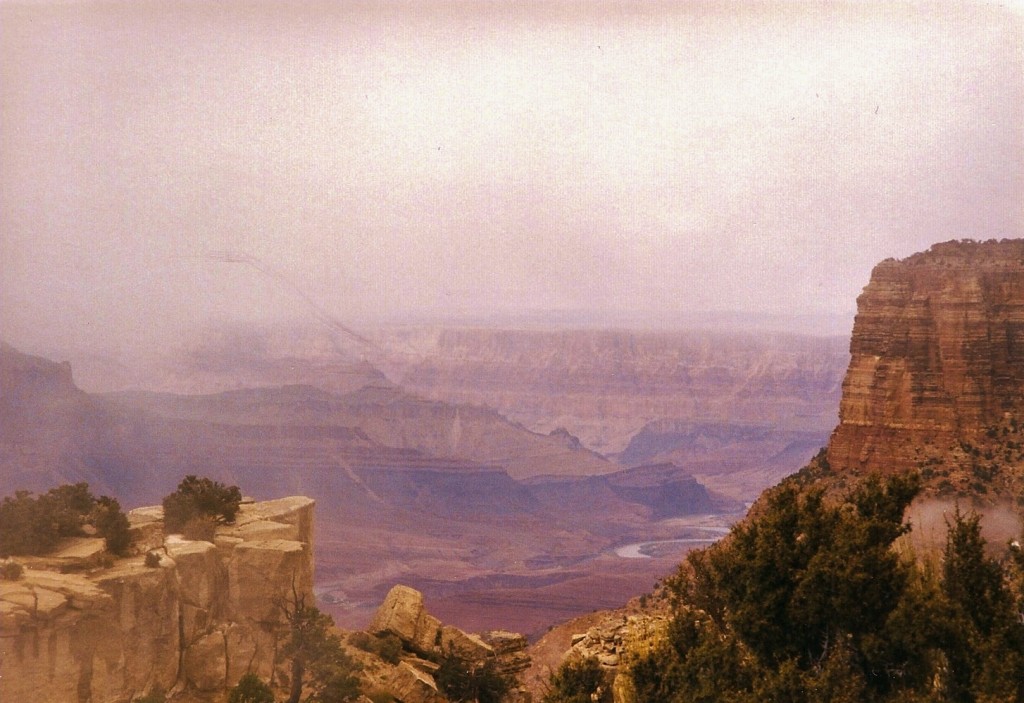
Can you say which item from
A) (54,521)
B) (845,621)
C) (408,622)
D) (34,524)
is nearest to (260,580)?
(54,521)

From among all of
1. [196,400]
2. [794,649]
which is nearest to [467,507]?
[196,400]

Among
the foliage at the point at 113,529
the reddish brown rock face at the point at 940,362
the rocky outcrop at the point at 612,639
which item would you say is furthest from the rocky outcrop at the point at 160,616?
the reddish brown rock face at the point at 940,362

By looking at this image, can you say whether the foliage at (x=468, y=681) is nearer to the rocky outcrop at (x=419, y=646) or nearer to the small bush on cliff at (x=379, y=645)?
the rocky outcrop at (x=419, y=646)

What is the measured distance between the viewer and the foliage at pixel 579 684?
17.2 meters

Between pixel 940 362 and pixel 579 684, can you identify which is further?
pixel 940 362

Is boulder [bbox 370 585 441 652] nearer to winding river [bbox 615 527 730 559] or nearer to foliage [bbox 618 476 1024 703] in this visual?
foliage [bbox 618 476 1024 703]

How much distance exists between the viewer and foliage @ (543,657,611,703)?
17172 millimetres

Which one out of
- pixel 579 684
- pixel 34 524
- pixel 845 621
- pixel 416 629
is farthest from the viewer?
pixel 416 629

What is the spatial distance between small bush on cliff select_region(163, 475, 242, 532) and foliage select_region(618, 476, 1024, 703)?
10.3 m

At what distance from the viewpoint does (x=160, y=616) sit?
17109mm

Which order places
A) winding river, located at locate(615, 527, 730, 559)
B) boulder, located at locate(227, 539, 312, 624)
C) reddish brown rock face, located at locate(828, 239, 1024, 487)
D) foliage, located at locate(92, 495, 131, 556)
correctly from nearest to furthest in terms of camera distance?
foliage, located at locate(92, 495, 131, 556) < boulder, located at locate(227, 539, 312, 624) < reddish brown rock face, located at locate(828, 239, 1024, 487) < winding river, located at locate(615, 527, 730, 559)

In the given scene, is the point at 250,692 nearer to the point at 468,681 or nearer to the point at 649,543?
the point at 468,681

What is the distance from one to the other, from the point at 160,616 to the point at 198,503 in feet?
11.6

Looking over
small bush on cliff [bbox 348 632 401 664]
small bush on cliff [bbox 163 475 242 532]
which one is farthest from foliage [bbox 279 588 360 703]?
small bush on cliff [bbox 348 632 401 664]
